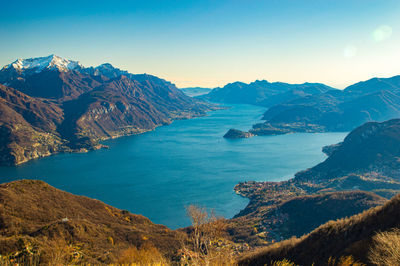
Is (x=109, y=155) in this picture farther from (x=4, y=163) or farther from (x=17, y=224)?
(x=17, y=224)

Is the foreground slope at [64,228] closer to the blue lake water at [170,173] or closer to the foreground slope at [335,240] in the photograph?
the foreground slope at [335,240]

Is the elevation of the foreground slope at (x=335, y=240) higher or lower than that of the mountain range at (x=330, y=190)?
higher

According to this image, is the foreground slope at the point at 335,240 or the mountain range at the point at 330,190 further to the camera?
the mountain range at the point at 330,190

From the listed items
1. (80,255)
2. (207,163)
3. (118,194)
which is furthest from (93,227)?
(207,163)

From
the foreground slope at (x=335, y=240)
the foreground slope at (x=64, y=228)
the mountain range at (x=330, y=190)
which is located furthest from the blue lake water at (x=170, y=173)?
the foreground slope at (x=335, y=240)

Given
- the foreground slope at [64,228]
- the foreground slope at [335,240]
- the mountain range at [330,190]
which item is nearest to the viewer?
the foreground slope at [335,240]

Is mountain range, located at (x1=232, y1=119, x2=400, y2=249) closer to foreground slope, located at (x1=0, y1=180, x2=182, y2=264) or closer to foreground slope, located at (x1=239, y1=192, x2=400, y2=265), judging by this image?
foreground slope, located at (x1=0, y1=180, x2=182, y2=264)
